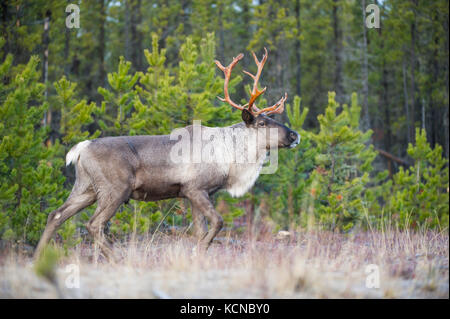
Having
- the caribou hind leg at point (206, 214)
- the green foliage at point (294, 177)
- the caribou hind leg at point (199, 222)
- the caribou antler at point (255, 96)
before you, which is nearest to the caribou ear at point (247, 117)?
the caribou antler at point (255, 96)

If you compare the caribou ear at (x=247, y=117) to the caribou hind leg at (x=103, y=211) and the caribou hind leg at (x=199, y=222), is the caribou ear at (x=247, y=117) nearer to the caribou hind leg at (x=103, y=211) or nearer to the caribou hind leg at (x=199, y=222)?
the caribou hind leg at (x=199, y=222)

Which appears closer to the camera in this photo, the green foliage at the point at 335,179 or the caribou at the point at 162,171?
the caribou at the point at 162,171

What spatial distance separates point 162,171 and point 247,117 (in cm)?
141

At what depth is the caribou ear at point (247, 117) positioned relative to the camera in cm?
652

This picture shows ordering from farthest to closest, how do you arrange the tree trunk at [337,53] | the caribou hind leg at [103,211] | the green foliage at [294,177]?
the tree trunk at [337,53] → the green foliage at [294,177] → the caribou hind leg at [103,211]

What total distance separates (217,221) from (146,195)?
3.36 ft

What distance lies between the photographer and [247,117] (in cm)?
658

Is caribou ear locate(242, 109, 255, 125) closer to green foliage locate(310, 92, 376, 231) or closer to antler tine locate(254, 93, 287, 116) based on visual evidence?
antler tine locate(254, 93, 287, 116)

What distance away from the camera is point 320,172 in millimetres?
10180

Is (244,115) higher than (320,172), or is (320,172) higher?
(244,115)

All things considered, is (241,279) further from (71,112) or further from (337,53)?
(337,53)

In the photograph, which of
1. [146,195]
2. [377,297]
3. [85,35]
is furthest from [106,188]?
[85,35]

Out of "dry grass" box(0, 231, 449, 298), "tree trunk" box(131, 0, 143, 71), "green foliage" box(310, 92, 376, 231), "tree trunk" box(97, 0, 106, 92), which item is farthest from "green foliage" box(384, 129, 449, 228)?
"tree trunk" box(97, 0, 106, 92)
